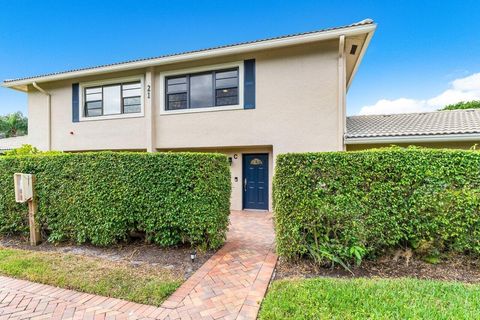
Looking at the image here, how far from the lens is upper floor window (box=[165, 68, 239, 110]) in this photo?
30.0 feet

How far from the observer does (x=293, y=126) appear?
8.38 meters

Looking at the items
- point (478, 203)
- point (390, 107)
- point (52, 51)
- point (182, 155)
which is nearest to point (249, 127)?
point (182, 155)

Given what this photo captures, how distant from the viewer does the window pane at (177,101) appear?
9695mm

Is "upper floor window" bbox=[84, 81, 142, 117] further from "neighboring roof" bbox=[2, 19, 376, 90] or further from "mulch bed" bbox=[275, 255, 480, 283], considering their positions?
"mulch bed" bbox=[275, 255, 480, 283]

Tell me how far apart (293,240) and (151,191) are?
9.95ft

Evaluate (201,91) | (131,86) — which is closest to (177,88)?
(201,91)

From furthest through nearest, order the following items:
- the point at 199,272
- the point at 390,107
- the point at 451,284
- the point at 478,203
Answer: the point at 390,107 → the point at 199,272 → the point at 478,203 → the point at 451,284

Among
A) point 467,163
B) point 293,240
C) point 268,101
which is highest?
point 268,101

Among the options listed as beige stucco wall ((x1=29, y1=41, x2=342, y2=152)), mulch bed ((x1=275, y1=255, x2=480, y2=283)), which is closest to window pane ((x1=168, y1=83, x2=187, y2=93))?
beige stucco wall ((x1=29, y1=41, x2=342, y2=152))

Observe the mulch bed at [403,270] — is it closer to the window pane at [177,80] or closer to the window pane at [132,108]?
the window pane at [177,80]

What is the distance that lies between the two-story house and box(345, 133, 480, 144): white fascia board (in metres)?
0.72

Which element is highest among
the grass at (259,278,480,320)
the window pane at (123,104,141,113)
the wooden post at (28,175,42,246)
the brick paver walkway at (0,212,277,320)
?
the window pane at (123,104,141,113)

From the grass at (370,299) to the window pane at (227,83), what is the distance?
7.46 metres

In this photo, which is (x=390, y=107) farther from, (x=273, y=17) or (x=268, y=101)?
(x=268, y=101)
